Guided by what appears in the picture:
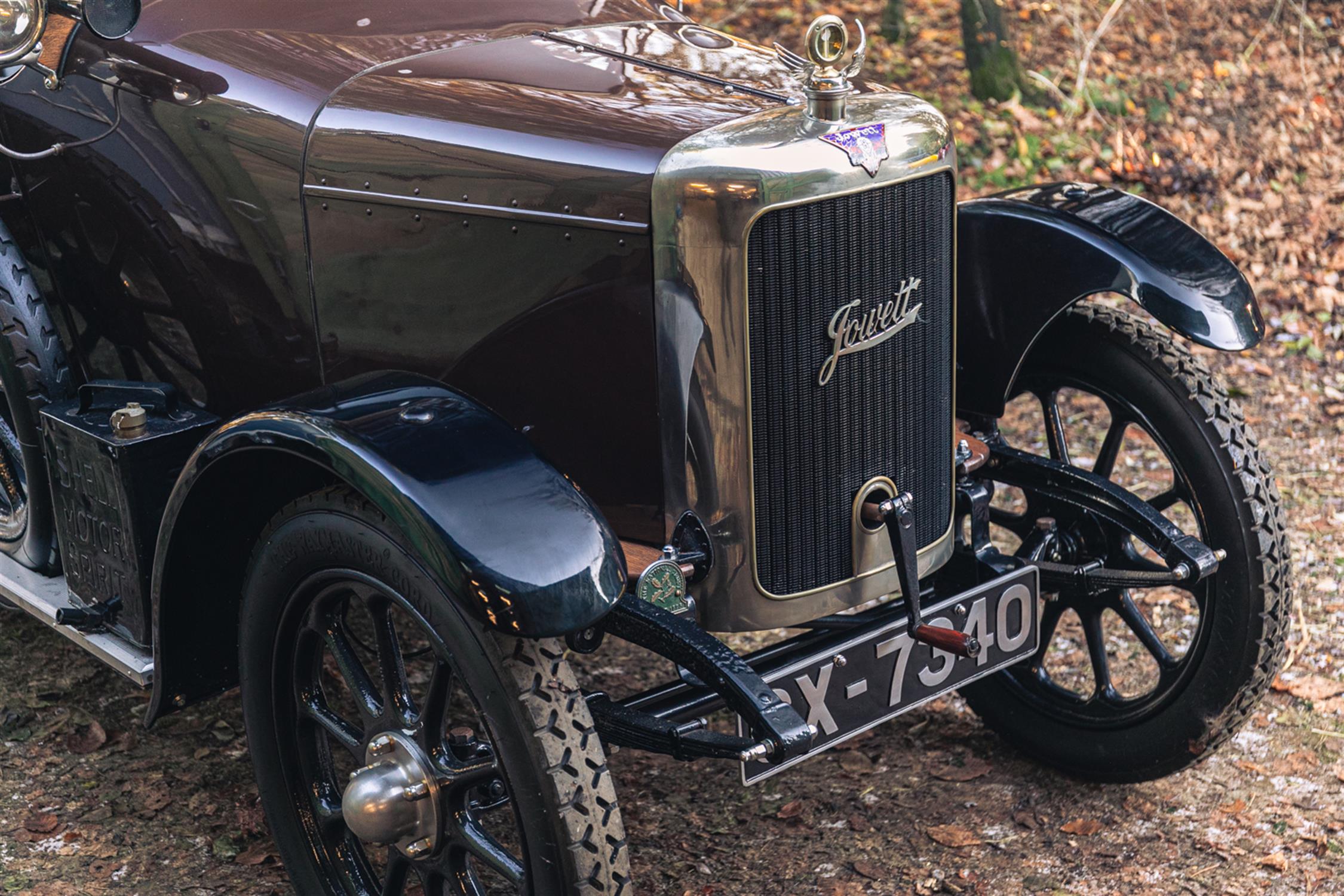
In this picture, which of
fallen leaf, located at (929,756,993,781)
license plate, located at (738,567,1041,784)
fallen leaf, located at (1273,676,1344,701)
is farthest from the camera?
fallen leaf, located at (1273,676,1344,701)

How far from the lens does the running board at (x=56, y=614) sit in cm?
277

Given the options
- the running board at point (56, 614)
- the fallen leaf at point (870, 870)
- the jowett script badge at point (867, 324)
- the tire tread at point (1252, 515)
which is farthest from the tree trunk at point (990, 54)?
the running board at point (56, 614)

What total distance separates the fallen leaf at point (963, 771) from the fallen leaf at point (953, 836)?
0.70 ft

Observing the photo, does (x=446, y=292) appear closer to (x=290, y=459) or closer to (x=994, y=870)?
(x=290, y=459)

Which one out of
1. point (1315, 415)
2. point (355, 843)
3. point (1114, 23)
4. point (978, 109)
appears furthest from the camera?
point (1114, 23)

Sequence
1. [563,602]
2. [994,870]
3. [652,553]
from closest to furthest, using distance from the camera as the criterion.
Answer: [563,602]
[652,553]
[994,870]

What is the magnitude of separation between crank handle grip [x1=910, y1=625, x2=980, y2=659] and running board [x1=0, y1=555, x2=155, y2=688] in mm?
1501

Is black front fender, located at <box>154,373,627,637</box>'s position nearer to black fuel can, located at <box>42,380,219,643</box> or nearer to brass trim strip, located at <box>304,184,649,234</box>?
brass trim strip, located at <box>304,184,649,234</box>

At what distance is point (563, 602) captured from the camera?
2.03 meters

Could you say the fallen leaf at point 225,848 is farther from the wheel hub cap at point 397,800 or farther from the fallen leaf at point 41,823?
the wheel hub cap at point 397,800

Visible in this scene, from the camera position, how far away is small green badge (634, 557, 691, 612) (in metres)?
2.35

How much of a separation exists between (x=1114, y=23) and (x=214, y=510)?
23.9ft

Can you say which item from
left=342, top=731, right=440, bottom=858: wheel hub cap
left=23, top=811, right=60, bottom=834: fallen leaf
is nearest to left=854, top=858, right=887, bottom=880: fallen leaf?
left=342, top=731, right=440, bottom=858: wheel hub cap

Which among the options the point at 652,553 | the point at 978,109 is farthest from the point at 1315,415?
the point at 652,553
